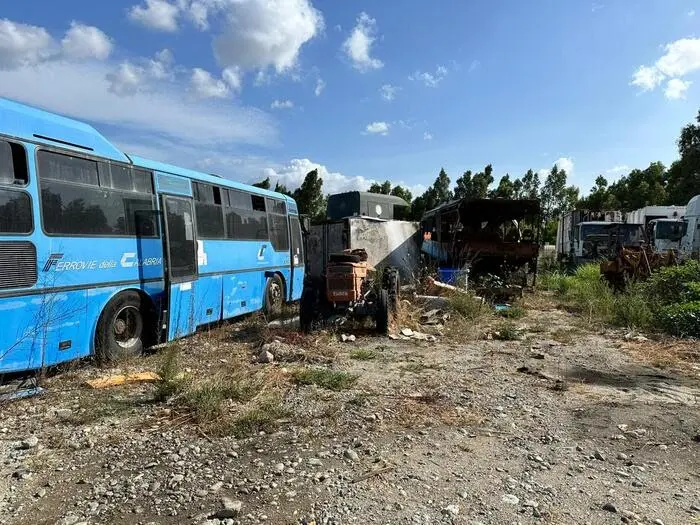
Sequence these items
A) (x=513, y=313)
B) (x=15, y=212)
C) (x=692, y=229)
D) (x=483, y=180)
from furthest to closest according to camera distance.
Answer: (x=483, y=180) → (x=692, y=229) → (x=513, y=313) → (x=15, y=212)

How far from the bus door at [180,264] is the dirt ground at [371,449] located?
1132 mm

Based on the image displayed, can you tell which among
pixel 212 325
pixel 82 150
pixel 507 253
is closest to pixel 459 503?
pixel 82 150

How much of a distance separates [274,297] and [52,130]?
618 cm

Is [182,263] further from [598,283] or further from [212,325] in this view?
[598,283]

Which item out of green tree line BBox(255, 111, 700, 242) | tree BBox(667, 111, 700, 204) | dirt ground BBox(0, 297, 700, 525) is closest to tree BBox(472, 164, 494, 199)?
green tree line BBox(255, 111, 700, 242)

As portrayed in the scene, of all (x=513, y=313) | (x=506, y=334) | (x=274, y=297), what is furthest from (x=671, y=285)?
(x=274, y=297)

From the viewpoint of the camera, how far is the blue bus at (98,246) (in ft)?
17.0

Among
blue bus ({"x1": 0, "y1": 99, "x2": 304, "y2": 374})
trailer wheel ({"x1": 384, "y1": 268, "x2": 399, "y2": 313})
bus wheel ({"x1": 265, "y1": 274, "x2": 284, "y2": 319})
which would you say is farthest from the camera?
bus wheel ({"x1": 265, "y1": 274, "x2": 284, "y2": 319})

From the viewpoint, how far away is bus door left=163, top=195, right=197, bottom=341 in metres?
7.31

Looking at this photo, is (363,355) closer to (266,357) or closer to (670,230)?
(266,357)

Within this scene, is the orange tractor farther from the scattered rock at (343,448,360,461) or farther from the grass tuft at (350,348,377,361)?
the scattered rock at (343,448,360,461)

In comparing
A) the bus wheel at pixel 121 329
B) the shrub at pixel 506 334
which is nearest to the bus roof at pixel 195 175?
the bus wheel at pixel 121 329

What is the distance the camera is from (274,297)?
1114 cm

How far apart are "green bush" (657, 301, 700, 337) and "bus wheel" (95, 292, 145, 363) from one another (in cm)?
894
